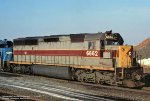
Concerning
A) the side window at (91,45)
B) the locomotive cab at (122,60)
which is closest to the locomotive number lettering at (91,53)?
the side window at (91,45)

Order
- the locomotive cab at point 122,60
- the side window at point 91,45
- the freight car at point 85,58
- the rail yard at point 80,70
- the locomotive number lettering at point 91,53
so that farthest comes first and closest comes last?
the side window at point 91,45
the locomotive number lettering at point 91,53
the freight car at point 85,58
the locomotive cab at point 122,60
the rail yard at point 80,70

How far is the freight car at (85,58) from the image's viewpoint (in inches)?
820

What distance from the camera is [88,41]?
75.5ft

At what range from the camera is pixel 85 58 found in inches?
919

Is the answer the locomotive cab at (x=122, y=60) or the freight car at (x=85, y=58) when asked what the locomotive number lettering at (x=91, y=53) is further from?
the locomotive cab at (x=122, y=60)

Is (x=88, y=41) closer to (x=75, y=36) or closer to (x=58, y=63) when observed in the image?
(x=75, y=36)

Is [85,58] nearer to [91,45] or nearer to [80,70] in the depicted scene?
[80,70]

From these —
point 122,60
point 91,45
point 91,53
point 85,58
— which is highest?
point 91,45

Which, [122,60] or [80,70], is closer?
[122,60]

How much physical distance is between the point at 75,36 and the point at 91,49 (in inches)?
87.8

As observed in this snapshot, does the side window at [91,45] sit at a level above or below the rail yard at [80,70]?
above

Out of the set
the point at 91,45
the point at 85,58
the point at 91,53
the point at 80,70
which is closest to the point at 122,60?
the point at 91,53

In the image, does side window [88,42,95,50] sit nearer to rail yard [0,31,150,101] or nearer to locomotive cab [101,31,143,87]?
rail yard [0,31,150,101]

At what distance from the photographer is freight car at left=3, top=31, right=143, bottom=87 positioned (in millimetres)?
20828
